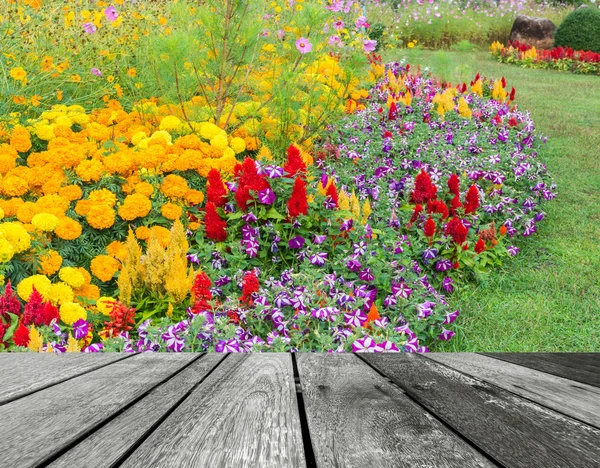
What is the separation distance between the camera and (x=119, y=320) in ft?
8.88

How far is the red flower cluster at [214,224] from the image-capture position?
3.46 meters

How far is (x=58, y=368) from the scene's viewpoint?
133 cm

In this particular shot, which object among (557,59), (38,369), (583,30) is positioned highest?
(583,30)

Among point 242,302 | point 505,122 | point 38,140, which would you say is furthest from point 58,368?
point 505,122

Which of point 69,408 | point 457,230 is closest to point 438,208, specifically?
point 457,230

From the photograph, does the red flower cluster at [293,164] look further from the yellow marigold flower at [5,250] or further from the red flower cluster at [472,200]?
the yellow marigold flower at [5,250]

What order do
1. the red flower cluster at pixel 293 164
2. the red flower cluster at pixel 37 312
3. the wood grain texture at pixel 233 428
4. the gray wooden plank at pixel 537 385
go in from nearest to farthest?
the wood grain texture at pixel 233 428
the gray wooden plank at pixel 537 385
the red flower cluster at pixel 37 312
the red flower cluster at pixel 293 164

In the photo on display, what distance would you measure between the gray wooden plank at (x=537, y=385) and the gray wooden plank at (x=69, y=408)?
716mm

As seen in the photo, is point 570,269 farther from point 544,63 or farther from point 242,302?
point 544,63

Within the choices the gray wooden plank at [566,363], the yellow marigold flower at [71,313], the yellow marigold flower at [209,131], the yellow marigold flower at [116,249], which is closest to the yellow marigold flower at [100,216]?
the yellow marigold flower at [116,249]

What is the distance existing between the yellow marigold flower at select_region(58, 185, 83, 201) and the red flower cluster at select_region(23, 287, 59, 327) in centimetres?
106

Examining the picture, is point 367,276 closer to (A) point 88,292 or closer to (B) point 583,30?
(A) point 88,292

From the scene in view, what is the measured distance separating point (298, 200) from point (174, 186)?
909 millimetres

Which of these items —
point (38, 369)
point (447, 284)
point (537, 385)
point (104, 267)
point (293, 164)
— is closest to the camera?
point (537, 385)
